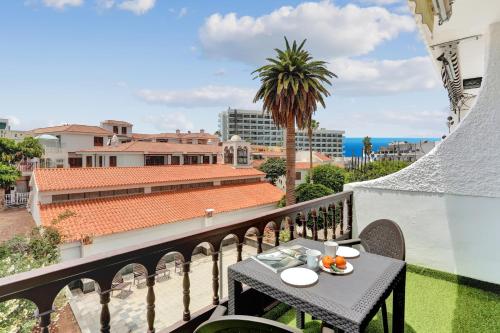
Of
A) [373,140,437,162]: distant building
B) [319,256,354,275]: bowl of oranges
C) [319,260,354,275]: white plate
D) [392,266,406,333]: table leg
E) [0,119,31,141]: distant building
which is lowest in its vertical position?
[392,266,406,333]: table leg

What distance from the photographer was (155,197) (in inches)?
728

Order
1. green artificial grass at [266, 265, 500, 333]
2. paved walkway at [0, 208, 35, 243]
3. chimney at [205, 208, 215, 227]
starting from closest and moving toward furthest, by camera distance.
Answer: green artificial grass at [266, 265, 500, 333], chimney at [205, 208, 215, 227], paved walkway at [0, 208, 35, 243]

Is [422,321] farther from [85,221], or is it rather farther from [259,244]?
[85,221]

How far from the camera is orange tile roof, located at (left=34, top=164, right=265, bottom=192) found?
51.5 ft

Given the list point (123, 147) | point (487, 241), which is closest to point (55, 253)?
point (487, 241)

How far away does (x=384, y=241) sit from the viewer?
7.75 ft

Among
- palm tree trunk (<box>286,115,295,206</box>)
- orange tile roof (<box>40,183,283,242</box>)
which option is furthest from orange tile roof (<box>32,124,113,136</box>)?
palm tree trunk (<box>286,115,295,206</box>)

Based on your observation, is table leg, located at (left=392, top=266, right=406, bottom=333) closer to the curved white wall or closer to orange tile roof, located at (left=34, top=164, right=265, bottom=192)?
the curved white wall

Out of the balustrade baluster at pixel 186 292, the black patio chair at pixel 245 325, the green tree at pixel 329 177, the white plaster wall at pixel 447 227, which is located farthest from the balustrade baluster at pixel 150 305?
the green tree at pixel 329 177

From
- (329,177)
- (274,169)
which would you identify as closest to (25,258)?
(329,177)

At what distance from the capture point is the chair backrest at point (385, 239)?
2191 mm

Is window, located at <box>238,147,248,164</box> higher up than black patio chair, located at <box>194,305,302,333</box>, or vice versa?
window, located at <box>238,147,248,164</box>

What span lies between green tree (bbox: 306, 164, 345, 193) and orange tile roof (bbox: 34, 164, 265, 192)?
867 centimetres

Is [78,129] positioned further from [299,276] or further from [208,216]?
[299,276]
